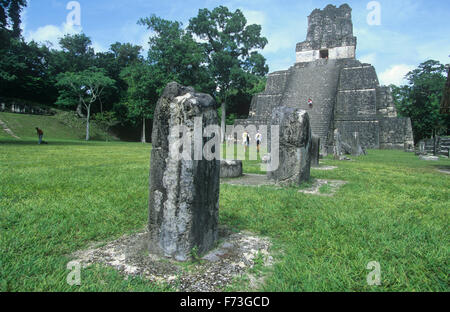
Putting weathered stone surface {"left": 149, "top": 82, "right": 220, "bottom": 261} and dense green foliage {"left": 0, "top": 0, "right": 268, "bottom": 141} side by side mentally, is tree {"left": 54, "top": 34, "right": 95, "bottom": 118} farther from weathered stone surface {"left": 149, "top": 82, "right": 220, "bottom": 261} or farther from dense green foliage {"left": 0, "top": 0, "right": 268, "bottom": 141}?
weathered stone surface {"left": 149, "top": 82, "right": 220, "bottom": 261}

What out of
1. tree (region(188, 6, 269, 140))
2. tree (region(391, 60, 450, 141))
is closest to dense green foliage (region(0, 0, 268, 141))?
tree (region(188, 6, 269, 140))

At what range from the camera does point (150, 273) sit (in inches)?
79.0

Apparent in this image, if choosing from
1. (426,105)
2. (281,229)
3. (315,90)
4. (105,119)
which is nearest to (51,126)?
(105,119)

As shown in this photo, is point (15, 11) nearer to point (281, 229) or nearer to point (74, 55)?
point (281, 229)

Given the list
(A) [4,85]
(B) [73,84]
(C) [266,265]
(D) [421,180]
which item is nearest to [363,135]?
(D) [421,180]

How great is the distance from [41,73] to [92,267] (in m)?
42.1

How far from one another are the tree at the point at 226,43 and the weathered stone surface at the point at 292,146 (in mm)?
23560

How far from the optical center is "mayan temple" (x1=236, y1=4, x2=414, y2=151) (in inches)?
923

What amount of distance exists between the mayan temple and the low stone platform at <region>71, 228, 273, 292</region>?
18.5 metres

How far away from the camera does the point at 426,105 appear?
3412cm

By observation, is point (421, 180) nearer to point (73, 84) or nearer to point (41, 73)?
point (73, 84)

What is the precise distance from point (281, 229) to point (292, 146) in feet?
8.88

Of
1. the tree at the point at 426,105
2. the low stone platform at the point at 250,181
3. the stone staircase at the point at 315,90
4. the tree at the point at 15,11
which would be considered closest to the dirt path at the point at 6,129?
the tree at the point at 15,11

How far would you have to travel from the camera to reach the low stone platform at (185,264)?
191 cm
